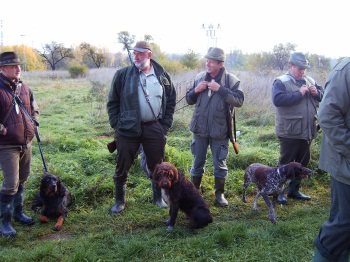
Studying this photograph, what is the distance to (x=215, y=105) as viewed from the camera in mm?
5012

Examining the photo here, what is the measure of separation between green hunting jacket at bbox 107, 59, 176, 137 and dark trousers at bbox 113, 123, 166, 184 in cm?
13

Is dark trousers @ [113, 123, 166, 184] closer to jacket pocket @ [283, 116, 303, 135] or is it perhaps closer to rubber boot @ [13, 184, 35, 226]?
rubber boot @ [13, 184, 35, 226]

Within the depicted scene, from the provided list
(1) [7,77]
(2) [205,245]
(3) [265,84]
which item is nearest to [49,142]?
(1) [7,77]

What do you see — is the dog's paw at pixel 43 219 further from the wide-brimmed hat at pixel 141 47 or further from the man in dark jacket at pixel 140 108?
the wide-brimmed hat at pixel 141 47

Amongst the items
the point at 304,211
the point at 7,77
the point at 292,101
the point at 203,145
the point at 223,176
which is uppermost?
the point at 7,77

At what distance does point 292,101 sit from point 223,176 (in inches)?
62.3

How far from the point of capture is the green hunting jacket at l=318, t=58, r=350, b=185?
2.67 meters

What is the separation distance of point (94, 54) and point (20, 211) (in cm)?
5777

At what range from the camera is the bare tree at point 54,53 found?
63062 millimetres

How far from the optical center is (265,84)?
13.6 m

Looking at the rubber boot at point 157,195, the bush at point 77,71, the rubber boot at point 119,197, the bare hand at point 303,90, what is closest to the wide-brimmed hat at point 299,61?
the bare hand at point 303,90

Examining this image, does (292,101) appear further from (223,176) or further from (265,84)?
(265,84)

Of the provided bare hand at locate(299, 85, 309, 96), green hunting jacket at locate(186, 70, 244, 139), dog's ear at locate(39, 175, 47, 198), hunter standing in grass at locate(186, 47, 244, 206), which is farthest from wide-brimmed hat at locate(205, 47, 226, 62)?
dog's ear at locate(39, 175, 47, 198)

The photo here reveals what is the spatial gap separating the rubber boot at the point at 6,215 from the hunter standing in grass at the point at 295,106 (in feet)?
13.4
